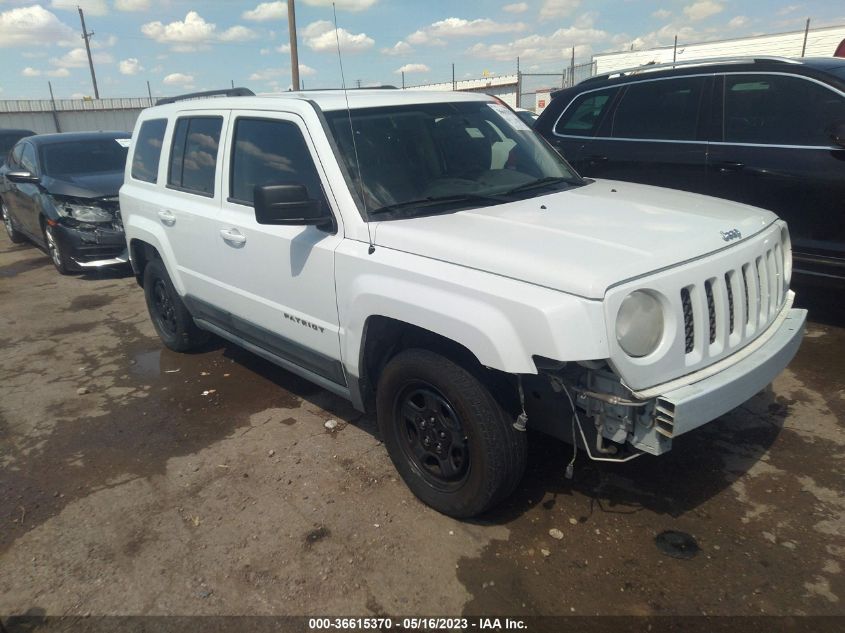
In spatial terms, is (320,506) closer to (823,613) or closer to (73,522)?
(73,522)

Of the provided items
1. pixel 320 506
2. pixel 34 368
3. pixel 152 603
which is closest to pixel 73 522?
pixel 152 603

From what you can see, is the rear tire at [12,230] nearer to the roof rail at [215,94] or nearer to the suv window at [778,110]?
the roof rail at [215,94]

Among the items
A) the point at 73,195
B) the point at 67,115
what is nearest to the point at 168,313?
the point at 73,195

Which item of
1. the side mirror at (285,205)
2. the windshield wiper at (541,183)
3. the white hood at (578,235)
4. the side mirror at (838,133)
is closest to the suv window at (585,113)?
the side mirror at (838,133)

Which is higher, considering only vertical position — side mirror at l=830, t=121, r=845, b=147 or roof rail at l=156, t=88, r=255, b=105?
roof rail at l=156, t=88, r=255, b=105

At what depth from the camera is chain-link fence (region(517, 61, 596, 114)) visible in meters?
23.6

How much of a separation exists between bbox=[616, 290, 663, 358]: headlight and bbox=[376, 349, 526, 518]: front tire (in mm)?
606

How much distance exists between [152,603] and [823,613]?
2657mm

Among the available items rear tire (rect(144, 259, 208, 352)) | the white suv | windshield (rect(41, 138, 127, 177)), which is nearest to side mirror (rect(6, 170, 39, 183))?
windshield (rect(41, 138, 127, 177))

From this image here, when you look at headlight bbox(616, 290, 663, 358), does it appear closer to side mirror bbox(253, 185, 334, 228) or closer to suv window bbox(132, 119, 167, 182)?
side mirror bbox(253, 185, 334, 228)

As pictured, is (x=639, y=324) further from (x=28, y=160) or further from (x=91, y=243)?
(x=28, y=160)

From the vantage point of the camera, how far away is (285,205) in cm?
298

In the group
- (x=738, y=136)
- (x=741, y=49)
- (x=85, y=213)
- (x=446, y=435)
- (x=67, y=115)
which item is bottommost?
(x=446, y=435)

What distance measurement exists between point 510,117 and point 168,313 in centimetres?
325
